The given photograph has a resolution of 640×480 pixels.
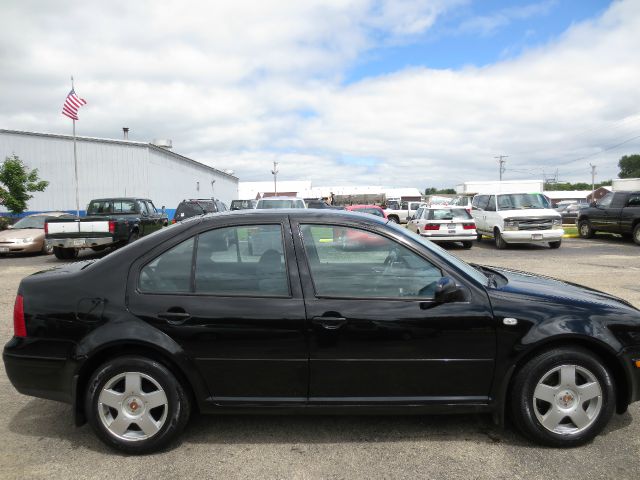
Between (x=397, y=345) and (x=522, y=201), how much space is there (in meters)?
14.7

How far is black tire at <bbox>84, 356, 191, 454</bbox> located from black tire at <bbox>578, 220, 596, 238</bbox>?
61.0 feet

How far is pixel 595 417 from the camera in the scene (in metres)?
2.95

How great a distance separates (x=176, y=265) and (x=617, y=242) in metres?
17.6

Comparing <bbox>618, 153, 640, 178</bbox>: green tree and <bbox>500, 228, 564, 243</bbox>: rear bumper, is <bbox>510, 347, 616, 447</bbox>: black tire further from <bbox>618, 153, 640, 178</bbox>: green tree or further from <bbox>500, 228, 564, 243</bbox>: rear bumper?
<bbox>618, 153, 640, 178</bbox>: green tree

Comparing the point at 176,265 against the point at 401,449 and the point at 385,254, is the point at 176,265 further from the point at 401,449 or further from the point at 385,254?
the point at 401,449

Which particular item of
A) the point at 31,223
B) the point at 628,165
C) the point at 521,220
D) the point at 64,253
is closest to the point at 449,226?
the point at 521,220

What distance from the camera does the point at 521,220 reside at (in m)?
14.9

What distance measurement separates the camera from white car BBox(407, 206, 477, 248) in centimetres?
1525

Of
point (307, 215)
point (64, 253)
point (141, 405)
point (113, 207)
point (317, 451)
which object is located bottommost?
point (317, 451)

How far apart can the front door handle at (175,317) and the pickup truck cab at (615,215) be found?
16.6 meters

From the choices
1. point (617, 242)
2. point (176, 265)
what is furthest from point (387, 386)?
point (617, 242)

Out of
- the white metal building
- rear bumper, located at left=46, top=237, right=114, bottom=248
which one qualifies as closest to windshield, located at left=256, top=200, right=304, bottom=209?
rear bumper, located at left=46, top=237, right=114, bottom=248

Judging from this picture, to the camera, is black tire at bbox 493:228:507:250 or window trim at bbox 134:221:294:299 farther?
black tire at bbox 493:228:507:250

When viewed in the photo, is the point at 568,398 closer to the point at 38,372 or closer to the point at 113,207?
the point at 38,372
